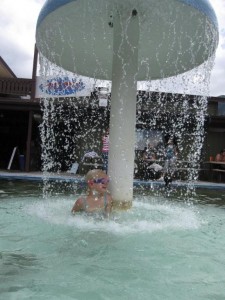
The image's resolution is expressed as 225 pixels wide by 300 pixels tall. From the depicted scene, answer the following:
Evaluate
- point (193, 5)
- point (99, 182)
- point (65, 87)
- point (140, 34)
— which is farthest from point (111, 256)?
point (65, 87)

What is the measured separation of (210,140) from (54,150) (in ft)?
26.2

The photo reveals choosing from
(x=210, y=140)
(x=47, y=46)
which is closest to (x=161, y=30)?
(x=47, y=46)

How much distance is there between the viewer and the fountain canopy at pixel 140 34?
196 inches

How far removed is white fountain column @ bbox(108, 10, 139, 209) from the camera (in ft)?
17.8

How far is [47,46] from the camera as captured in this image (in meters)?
6.29

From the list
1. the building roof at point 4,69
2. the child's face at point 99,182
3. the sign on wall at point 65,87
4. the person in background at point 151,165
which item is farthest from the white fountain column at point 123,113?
the building roof at point 4,69

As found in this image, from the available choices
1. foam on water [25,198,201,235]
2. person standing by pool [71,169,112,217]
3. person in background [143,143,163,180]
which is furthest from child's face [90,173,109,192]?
person in background [143,143,163,180]

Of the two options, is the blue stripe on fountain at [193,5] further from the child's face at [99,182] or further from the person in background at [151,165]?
the person in background at [151,165]

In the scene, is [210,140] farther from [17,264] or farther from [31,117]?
[17,264]

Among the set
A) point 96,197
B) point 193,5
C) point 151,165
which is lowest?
point 96,197

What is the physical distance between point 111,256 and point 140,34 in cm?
418

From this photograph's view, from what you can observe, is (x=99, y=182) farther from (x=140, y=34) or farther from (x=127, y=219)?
(x=140, y=34)

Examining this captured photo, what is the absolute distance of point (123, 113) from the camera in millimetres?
5430

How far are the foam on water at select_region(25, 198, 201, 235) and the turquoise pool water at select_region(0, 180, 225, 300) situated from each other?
1cm
